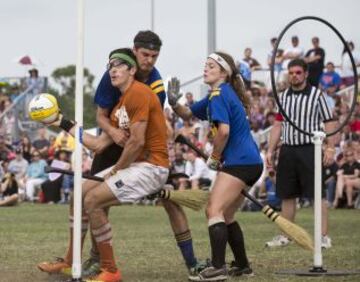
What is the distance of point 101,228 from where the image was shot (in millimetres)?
9180

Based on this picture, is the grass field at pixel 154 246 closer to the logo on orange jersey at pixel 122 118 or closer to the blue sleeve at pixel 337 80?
the logo on orange jersey at pixel 122 118

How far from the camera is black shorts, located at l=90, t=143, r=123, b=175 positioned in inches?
388

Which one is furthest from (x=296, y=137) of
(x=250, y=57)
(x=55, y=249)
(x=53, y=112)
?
(x=250, y=57)

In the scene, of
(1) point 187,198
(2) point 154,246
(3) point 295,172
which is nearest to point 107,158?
(1) point 187,198

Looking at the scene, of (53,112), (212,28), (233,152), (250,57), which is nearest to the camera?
(53,112)

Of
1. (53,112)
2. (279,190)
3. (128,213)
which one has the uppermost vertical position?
(53,112)

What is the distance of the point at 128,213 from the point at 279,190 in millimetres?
8642

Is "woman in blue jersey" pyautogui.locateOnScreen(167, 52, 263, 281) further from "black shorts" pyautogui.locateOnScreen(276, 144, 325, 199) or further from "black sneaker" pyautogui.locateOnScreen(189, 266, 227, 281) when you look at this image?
"black shorts" pyautogui.locateOnScreen(276, 144, 325, 199)

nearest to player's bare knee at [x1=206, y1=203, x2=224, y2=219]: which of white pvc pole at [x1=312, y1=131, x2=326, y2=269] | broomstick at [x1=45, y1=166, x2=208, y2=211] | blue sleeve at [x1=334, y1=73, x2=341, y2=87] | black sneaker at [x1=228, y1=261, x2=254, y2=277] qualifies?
broomstick at [x1=45, y1=166, x2=208, y2=211]

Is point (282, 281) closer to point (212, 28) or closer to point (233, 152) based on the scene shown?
point (233, 152)

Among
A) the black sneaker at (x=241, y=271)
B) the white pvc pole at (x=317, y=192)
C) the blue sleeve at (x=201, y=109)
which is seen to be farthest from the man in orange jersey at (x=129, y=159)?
the white pvc pole at (x=317, y=192)

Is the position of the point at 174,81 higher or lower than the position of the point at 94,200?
higher

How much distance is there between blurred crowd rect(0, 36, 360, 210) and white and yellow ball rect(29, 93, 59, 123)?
46.5 feet

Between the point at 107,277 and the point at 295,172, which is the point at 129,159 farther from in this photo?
the point at 295,172
